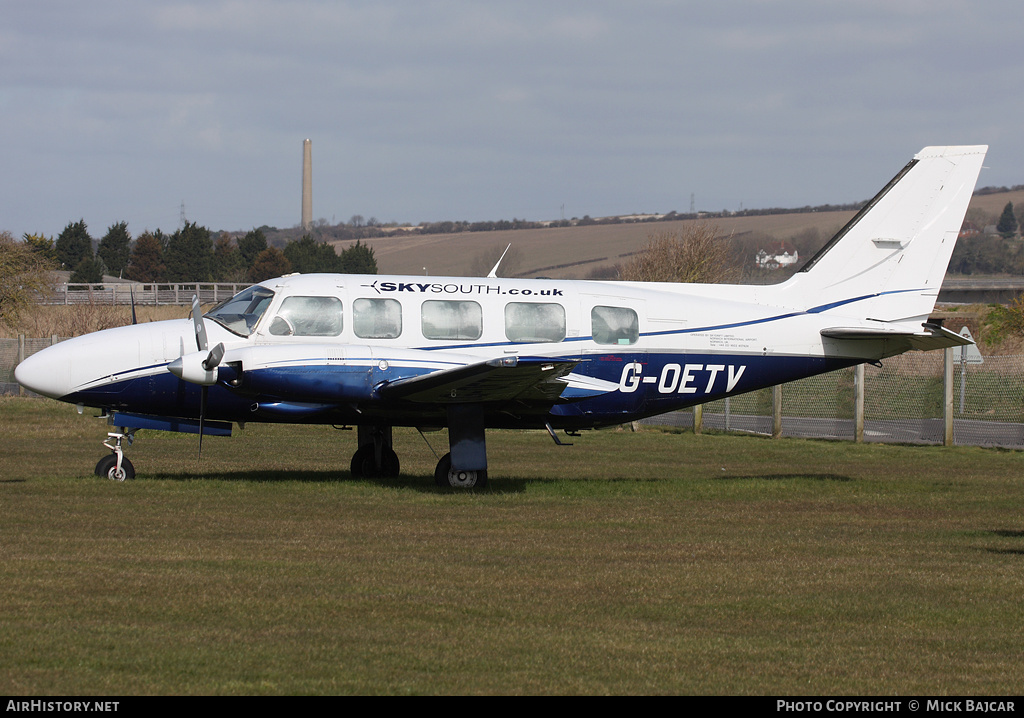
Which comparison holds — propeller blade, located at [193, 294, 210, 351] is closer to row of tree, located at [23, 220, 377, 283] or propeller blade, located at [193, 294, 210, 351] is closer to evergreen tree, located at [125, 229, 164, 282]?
row of tree, located at [23, 220, 377, 283]

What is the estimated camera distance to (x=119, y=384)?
15930 millimetres

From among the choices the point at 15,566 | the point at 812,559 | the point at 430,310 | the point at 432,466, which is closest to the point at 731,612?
the point at 812,559

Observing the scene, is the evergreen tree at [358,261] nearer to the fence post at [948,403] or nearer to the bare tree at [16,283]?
the bare tree at [16,283]

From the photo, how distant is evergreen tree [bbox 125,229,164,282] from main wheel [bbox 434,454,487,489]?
85747mm

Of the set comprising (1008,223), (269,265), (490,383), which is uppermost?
A: (1008,223)

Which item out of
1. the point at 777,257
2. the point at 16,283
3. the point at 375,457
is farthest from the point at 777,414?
the point at 777,257


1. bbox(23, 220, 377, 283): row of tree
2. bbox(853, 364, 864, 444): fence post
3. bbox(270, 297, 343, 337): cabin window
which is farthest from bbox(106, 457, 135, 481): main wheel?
bbox(23, 220, 377, 283): row of tree

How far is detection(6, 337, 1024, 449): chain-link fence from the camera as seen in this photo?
2670 centimetres

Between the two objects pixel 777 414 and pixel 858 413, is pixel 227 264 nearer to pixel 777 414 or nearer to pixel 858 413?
pixel 777 414

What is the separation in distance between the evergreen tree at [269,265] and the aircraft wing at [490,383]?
71.0m

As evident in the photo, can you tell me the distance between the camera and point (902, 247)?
59.4 feet

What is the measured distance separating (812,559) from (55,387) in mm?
10944

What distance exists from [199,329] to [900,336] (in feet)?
35.9
